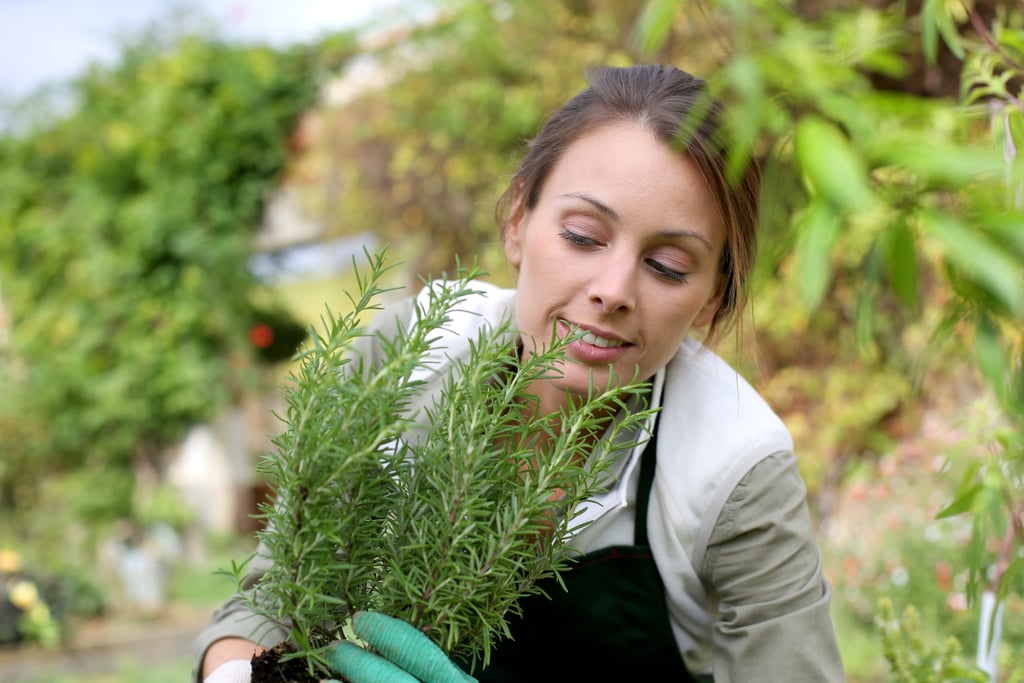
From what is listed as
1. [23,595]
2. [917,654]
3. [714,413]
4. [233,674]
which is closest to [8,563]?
[23,595]

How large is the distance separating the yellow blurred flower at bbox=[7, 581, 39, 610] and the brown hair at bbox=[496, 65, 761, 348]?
194 inches

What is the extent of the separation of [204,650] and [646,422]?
746mm

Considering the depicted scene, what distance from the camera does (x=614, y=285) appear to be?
1.24 m

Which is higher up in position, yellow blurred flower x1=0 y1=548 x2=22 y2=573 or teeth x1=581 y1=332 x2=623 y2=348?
yellow blurred flower x1=0 y1=548 x2=22 y2=573

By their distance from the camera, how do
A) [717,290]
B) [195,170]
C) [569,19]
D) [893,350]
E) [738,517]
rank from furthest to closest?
[195,170] < [569,19] < [893,350] < [717,290] < [738,517]

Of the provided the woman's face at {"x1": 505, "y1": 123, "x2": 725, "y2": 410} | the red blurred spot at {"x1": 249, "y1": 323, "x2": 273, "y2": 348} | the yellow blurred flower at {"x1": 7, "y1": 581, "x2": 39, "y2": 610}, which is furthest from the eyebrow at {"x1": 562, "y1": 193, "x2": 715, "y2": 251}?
the red blurred spot at {"x1": 249, "y1": 323, "x2": 273, "y2": 348}

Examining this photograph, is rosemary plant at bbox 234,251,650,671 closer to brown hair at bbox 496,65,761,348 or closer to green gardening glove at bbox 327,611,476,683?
green gardening glove at bbox 327,611,476,683

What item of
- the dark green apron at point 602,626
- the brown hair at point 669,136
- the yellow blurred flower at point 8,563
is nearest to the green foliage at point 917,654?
the dark green apron at point 602,626

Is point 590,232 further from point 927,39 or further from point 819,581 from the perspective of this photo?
point 819,581

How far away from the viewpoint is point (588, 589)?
5.06ft

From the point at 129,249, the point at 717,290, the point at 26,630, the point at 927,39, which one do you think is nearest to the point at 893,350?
the point at 717,290

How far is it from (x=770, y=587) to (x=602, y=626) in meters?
0.32

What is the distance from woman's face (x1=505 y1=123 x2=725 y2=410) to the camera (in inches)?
49.7

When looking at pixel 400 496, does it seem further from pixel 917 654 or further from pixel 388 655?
pixel 917 654
